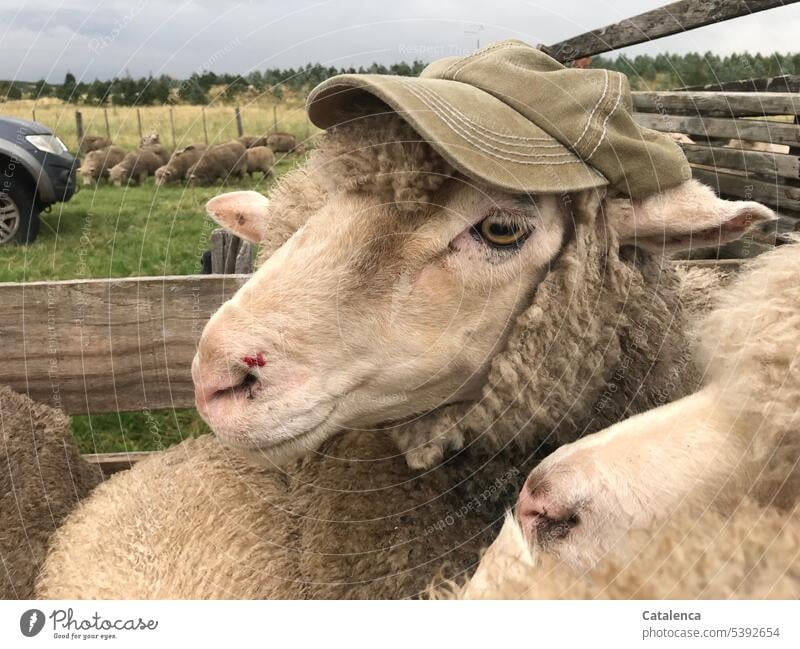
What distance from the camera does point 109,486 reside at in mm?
1707

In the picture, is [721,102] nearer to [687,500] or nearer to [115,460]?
[687,500]

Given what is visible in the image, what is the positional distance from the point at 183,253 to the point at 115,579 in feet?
6.05

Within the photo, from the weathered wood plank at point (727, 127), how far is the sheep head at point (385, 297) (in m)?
0.89

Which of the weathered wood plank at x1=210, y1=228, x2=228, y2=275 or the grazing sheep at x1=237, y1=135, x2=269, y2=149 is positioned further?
the weathered wood plank at x1=210, y1=228, x2=228, y2=275

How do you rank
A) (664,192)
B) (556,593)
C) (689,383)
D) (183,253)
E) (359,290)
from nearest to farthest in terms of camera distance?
(556,593)
(359,290)
(664,192)
(689,383)
(183,253)

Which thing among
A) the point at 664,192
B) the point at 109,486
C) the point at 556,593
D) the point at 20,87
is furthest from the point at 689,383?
the point at 20,87

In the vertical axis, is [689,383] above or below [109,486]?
above

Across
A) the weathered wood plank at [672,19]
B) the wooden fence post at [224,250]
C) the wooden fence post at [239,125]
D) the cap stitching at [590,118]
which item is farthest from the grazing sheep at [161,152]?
the cap stitching at [590,118]

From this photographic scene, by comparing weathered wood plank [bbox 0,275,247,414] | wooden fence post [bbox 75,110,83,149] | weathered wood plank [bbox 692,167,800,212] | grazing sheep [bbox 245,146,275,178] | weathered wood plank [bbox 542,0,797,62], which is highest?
weathered wood plank [bbox 542,0,797,62]

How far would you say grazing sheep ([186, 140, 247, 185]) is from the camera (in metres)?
1.69

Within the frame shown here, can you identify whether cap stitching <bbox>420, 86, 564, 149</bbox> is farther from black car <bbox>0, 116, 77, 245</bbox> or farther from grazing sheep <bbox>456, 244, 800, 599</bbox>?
black car <bbox>0, 116, 77, 245</bbox>

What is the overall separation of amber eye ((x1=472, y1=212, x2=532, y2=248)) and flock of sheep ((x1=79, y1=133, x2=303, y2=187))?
18.6 inches

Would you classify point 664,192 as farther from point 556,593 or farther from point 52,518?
point 52,518

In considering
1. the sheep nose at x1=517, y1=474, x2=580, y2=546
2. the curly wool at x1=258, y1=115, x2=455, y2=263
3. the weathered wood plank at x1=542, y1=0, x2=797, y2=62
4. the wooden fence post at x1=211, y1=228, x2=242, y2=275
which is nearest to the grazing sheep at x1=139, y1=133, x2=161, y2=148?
the wooden fence post at x1=211, y1=228, x2=242, y2=275
